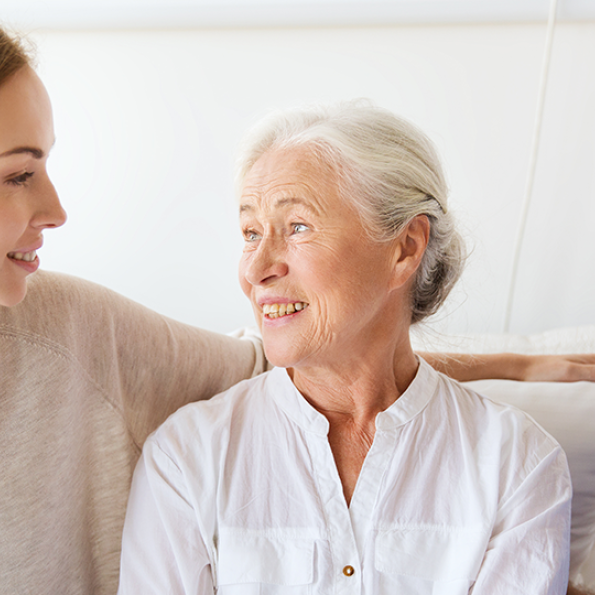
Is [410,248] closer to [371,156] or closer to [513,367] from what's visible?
[371,156]

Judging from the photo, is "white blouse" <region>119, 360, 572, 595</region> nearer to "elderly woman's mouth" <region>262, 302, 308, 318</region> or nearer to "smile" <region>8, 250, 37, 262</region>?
"elderly woman's mouth" <region>262, 302, 308, 318</region>

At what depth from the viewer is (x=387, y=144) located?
122cm

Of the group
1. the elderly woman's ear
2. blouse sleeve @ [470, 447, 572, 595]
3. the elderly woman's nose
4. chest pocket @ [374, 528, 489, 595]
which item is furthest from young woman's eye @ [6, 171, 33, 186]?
blouse sleeve @ [470, 447, 572, 595]

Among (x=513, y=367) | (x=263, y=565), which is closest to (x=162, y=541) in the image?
(x=263, y=565)

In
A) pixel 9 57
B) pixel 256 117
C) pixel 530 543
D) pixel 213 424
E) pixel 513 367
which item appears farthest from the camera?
pixel 256 117

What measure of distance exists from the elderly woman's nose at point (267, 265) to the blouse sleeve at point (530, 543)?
2.22ft

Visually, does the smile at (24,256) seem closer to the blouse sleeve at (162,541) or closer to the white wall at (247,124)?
the blouse sleeve at (162,541)

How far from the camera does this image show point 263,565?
3.81 ft

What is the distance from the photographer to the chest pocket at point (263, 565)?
1152 millimetres

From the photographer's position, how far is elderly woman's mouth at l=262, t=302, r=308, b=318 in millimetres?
1196

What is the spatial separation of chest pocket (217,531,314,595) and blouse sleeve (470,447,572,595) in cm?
34

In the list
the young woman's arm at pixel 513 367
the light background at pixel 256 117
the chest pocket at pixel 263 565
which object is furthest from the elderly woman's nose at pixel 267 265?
the light background at pixel 256 117

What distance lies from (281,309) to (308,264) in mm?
115

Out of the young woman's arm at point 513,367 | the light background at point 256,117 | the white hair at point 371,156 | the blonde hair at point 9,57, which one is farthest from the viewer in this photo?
the light background at point 256,117
